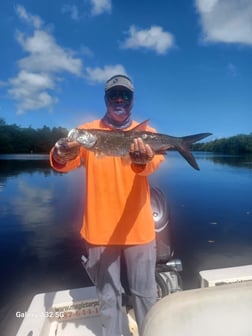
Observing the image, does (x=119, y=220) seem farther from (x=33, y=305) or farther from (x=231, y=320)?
(x=33, y=305)

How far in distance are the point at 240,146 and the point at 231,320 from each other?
12098 centimetres

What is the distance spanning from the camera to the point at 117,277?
3.06 metres

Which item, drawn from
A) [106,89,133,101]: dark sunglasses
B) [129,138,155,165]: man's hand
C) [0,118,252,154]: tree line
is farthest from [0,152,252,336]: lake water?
[0,118,252,154]: tree line

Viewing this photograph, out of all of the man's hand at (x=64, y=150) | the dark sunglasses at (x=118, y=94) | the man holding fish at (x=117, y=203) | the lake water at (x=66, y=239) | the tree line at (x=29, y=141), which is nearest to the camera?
the man's hand at (x=64, y=150)

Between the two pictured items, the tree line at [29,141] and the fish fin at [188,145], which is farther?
the tree line at [29,141]

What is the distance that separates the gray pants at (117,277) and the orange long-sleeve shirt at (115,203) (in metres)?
0.12

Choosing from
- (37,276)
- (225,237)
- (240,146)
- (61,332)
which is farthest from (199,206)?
(240,146)

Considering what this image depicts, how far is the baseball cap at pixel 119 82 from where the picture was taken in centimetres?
305

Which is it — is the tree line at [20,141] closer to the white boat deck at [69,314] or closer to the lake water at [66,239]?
the lake water at [66,239]

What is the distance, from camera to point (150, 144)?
9.91 ft

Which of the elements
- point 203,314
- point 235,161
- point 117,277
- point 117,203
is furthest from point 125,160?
point 235,161

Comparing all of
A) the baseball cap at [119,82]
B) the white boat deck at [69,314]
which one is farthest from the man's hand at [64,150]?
the white boat deck at [69,314]

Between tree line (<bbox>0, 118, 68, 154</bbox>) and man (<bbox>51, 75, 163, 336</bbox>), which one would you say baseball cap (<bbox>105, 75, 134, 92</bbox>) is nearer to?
man (<bbox>51, 75, 163, 336</bbox>)

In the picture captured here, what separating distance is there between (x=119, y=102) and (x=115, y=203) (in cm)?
111
